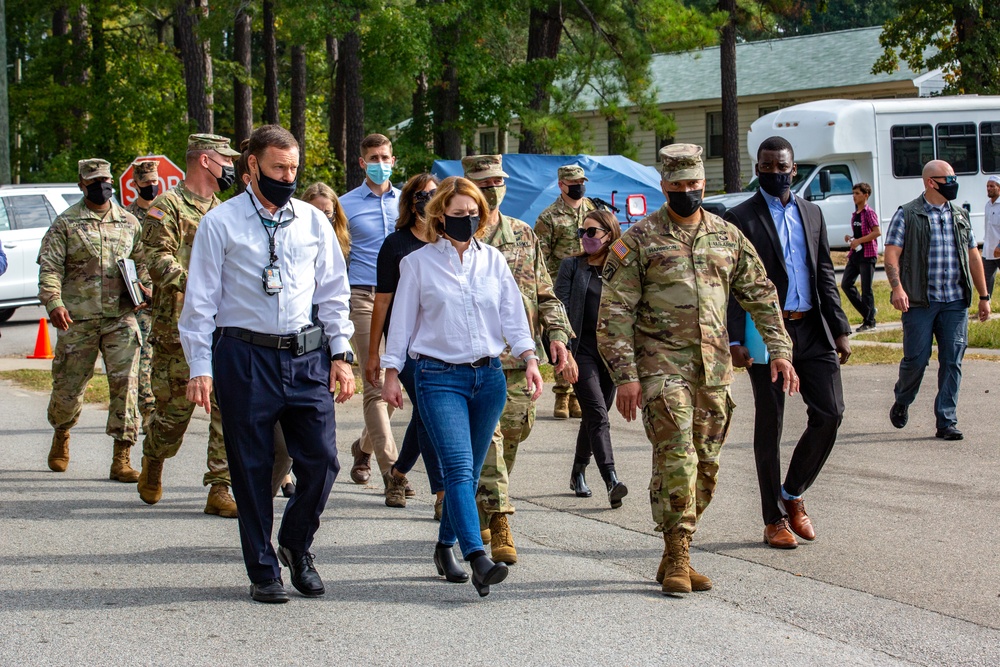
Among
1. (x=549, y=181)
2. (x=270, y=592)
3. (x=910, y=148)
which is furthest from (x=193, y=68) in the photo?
(x=270, y=592)

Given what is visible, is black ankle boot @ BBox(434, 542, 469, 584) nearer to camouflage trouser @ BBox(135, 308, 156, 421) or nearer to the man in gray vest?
camouflage trouser @ BBox(135, 308, 156, 421)

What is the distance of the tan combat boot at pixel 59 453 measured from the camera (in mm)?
8805

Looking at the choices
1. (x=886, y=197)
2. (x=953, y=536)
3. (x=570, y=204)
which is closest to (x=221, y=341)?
(x=953, y=536)

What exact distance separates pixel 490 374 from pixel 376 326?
110 cm

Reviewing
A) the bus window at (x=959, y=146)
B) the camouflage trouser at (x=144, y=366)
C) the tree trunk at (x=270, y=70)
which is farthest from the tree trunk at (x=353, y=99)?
the camouflage trouser at (x=144, y=366)

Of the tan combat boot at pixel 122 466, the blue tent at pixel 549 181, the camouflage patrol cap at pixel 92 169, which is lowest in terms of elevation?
the tan combat boot at pixel 122 466

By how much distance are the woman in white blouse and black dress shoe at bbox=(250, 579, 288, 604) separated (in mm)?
786

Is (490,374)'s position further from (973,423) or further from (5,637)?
(973,423)

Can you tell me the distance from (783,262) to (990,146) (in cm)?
2254

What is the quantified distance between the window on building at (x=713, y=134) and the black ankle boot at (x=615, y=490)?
119 feet

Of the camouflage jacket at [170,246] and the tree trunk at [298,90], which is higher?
the tree trunk at [298,90]

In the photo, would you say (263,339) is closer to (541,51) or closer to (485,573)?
(485,573)

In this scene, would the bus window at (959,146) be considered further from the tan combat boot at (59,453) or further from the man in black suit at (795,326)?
the tan combat boot at (59,453)

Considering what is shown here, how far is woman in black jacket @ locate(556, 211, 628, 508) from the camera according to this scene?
25.4 ft
